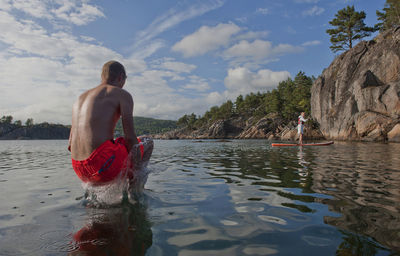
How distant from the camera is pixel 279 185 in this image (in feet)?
15.9

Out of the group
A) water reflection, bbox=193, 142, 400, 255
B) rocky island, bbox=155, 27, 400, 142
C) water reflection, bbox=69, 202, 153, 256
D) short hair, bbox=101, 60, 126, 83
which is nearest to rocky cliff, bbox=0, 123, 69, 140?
rocky island, bbox=155, 27, 400, 142

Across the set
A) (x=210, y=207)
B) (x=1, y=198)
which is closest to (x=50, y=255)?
(x=210, y=207)

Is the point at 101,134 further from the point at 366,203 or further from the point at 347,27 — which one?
the point at 347,27

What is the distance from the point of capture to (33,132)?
160 m

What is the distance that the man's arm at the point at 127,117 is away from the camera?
3453mm

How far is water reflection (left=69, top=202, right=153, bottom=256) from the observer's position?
84.3 inches

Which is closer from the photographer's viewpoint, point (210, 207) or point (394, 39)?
point (210, 207)

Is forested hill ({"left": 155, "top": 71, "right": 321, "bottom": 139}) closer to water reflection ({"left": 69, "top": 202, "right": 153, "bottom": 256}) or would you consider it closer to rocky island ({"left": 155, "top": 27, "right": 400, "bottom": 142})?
rocky island ({"left": 155, "top": 27, "right": 400, "bottom": 142})

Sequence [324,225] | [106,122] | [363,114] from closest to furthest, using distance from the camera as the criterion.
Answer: [324,225] < [106,122] < [363,114]

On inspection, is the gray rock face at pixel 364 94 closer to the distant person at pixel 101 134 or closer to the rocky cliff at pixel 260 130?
the rocky cliff at pixel 260 130

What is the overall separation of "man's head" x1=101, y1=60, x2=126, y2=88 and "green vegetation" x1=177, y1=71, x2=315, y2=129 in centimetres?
6706

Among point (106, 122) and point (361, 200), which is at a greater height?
point (106, 122)

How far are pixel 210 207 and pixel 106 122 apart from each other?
1.97 metres

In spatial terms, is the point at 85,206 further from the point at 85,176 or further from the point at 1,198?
the point at 1,198
